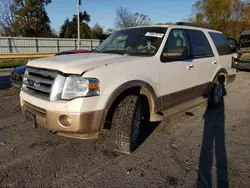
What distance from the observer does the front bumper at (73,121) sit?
258 centimetres

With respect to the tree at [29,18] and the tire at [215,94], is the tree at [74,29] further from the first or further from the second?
the tire at [215,94]

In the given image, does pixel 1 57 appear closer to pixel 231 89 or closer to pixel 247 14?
pixel 231 89

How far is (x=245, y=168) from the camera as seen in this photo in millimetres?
2824

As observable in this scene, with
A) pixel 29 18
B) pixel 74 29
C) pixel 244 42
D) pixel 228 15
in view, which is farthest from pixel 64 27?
pixel 244 42

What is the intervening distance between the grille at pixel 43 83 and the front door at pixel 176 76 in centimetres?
163

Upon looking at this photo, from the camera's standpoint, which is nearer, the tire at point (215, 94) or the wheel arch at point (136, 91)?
the wheel arch at point (136, 91)

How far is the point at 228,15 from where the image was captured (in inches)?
1382

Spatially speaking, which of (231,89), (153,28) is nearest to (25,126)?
(153,28)

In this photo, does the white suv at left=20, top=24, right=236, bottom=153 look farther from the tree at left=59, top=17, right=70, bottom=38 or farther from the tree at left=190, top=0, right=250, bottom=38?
the tree at left=59, top=17, right=70, bottom=38

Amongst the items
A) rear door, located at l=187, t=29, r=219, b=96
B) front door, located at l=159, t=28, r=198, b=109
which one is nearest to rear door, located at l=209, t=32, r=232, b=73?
rear door, located at l=187, t=29, r=219, b=96

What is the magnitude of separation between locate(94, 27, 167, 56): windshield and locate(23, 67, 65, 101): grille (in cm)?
136

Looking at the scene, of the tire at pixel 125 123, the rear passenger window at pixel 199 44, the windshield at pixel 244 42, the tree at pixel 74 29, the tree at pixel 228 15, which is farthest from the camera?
the tree at pixel 74 29

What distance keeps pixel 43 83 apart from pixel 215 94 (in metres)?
4.10

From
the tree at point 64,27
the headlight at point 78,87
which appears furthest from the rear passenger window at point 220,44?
the tree at point 64,27
